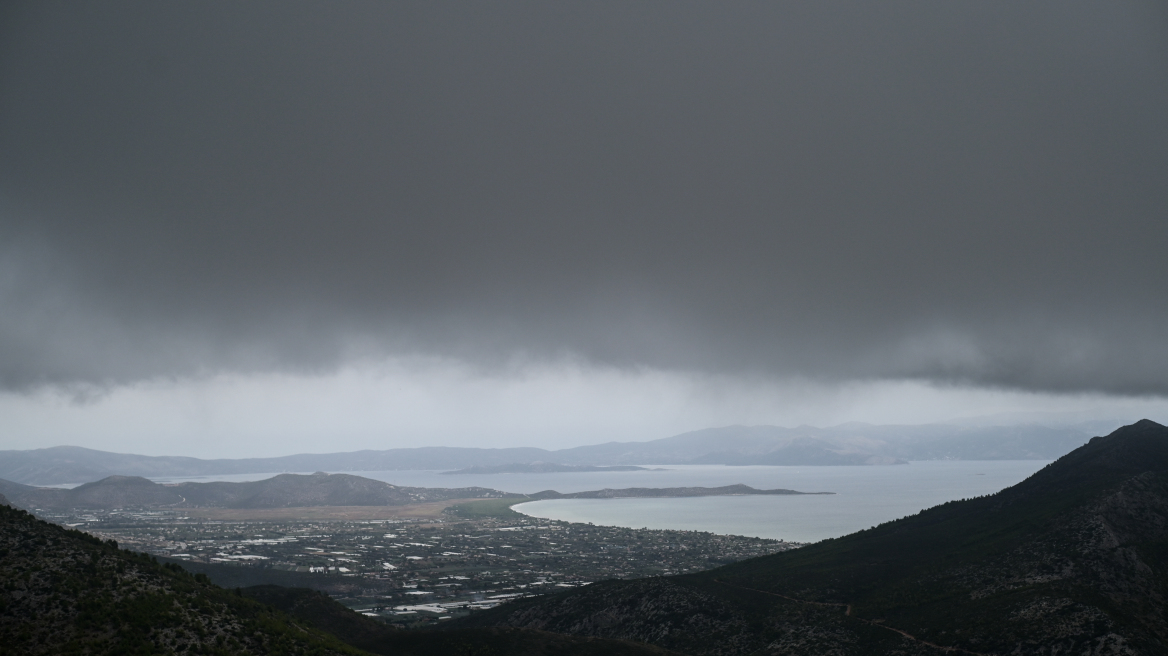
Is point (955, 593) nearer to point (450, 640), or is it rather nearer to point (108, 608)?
point (450, 640)

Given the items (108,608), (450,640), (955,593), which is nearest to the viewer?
(108,608)

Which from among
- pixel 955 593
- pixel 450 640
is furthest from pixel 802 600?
pixel 450 640

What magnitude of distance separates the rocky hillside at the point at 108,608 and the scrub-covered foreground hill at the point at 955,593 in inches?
2189

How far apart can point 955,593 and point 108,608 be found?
9865 centimetres

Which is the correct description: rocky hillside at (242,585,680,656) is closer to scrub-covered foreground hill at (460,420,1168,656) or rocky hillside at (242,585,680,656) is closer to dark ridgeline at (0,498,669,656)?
dark ridgeline at (0,498,669,656)

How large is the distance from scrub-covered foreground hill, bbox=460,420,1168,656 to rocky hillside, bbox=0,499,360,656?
5561 centimetres

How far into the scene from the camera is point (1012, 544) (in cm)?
11144

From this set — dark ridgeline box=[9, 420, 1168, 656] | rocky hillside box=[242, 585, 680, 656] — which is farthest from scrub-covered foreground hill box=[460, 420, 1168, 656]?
rocky hillside box=[242, 585, 680, 656]

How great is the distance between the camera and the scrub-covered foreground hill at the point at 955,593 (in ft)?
265

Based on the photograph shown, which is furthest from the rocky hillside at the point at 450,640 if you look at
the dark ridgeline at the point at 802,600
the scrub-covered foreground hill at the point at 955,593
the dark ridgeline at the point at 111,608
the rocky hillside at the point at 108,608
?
the rocky hillside at the point at 108,608

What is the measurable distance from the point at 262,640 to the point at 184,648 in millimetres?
6304

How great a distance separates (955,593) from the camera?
322 feet

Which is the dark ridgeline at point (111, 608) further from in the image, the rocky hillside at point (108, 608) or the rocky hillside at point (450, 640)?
the rocky hillside at point (450, 640)

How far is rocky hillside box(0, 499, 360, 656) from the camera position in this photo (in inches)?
1961
